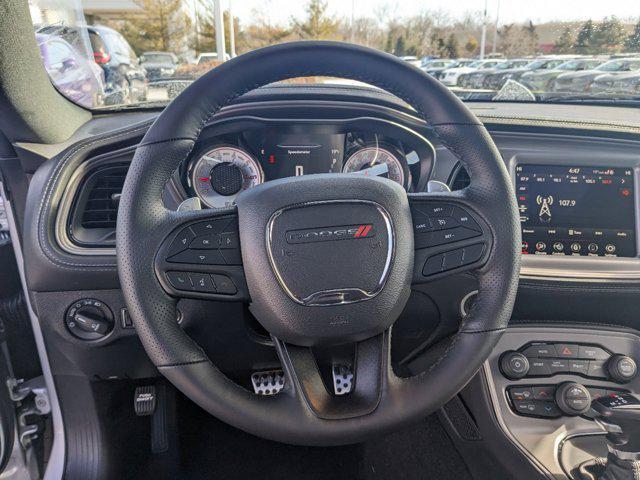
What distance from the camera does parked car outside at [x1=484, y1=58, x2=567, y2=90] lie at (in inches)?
81.1

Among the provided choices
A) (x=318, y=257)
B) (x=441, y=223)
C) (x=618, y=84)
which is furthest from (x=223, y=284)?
(x=618, y=84)

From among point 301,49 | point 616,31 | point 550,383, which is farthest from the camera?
point 616,31

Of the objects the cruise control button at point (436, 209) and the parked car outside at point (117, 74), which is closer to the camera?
the cruise control button at point (436, 209)

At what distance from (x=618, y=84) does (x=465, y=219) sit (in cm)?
128

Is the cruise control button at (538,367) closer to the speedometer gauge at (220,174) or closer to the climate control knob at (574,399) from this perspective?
the climate control knob at (574,399)

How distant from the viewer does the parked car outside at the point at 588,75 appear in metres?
1.96

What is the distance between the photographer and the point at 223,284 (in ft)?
3.64

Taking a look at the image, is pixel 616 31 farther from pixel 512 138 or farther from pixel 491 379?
pixel 491 379

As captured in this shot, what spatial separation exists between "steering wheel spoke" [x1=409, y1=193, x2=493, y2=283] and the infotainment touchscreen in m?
0.74

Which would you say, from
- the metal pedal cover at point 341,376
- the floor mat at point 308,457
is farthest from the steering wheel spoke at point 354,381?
the floor mat at point 308,457

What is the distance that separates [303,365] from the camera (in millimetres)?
1149

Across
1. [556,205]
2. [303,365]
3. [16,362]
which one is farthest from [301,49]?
[16,362]

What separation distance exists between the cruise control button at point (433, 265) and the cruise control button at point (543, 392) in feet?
2.92

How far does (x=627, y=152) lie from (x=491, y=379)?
88 cm
